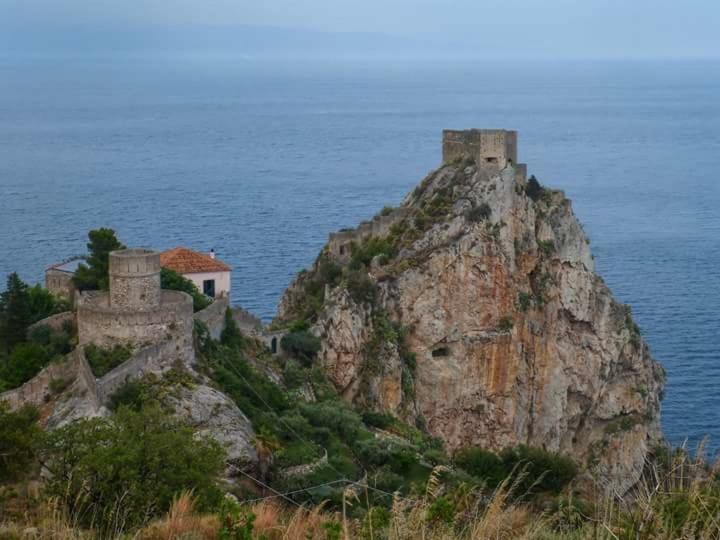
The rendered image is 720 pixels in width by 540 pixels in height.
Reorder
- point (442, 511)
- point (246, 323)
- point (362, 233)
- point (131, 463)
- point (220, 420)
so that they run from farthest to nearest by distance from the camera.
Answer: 1. point (362, 233)
2. point (246, 323)
3. point (220, 420)
4. point (131, 463)
5. point (442, 511)

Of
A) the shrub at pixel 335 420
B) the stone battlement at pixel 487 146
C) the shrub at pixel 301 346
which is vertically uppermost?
the stone battlement at pixel 487 146

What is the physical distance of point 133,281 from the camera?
30.0 m

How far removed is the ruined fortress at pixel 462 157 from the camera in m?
49.0

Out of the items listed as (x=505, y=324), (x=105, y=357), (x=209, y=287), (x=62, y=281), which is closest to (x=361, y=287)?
(x=209, y=287)

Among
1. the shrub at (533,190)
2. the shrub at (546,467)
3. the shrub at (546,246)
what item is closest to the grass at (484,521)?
the shrub at (546,467)

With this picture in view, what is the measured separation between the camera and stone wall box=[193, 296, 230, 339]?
34.6 metres

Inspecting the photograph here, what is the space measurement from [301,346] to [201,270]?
5661 mm

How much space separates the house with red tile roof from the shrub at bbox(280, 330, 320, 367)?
375 centimetres

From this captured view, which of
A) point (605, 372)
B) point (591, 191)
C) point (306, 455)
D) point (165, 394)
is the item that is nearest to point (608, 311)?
point (605, 372)

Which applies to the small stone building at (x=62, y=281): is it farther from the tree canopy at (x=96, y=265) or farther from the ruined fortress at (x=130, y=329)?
the ruined fortress at (x=130, y=329)

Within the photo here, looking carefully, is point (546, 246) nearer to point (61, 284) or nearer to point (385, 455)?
point (385, 455)

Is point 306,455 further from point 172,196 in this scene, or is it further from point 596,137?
point 596,137

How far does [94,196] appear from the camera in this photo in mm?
108500

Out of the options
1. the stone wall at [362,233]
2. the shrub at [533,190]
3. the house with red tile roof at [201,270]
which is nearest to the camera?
the house with red tile roof at [201,270]
